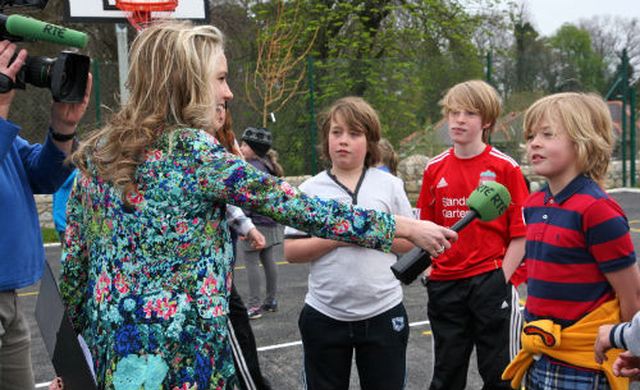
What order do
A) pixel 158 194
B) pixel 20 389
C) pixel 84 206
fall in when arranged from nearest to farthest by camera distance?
pixel 158 194 < pixel 84 206 < pixel 20 389

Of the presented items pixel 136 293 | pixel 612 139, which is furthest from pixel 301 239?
pixel 612 139

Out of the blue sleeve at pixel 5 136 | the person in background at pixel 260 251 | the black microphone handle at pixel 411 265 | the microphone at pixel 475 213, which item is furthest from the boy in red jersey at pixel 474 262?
the person in background at pixel 260 251

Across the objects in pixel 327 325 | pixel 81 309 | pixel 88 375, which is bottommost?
pixel 327 325

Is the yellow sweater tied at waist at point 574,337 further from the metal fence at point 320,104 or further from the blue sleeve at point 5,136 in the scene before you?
the metal fence at point 320,104

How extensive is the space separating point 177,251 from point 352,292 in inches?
49.7

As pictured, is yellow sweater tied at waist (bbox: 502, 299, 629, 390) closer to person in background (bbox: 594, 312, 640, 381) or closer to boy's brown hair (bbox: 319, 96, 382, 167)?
person in background (bbox: 594, 312, 640, 381)

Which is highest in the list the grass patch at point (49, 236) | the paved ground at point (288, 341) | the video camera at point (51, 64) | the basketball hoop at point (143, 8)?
the basketball hoop at point (143, 8)

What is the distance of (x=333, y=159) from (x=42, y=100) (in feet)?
34.1

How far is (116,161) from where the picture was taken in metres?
1.91

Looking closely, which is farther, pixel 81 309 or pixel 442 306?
pixel 442 306

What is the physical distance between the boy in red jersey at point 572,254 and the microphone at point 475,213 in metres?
0.26

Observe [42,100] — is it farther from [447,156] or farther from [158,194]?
[158,194]

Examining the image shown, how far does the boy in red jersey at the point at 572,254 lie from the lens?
8.00ft

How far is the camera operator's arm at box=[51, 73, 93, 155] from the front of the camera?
2472 millimetres
